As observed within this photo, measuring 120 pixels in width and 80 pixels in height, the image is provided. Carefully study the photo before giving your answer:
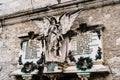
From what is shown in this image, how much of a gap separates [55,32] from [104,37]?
0.93 meters

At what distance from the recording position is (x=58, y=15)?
524 centimetres

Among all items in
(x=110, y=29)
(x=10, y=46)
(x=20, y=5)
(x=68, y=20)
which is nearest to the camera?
(x=110, y=29)

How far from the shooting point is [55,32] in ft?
16.2

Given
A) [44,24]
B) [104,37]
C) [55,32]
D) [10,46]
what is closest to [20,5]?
[10,46]

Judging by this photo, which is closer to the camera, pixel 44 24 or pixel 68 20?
pixel 68 20

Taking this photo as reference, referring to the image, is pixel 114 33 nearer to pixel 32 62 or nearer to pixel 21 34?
pixel 32 62

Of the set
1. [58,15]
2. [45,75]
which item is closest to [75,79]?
[45,75]

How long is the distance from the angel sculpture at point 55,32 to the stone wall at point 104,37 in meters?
0.24

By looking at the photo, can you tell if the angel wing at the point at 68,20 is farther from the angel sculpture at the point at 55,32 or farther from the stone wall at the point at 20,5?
the stone wall at the point at 20,5

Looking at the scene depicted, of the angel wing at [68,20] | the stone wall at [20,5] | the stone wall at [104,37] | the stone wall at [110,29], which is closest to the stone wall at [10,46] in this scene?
the stone wall at [104,37]

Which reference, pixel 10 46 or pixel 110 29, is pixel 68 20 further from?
pixel 10 46

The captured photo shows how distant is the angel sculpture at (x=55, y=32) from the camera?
4848 mm

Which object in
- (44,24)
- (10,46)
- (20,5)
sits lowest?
(10,46)

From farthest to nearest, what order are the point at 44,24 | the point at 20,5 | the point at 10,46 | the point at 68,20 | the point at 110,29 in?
the point at 20,5
the point at 10,46
the point at 44,24
the point at 68,20
the point at 110,29
